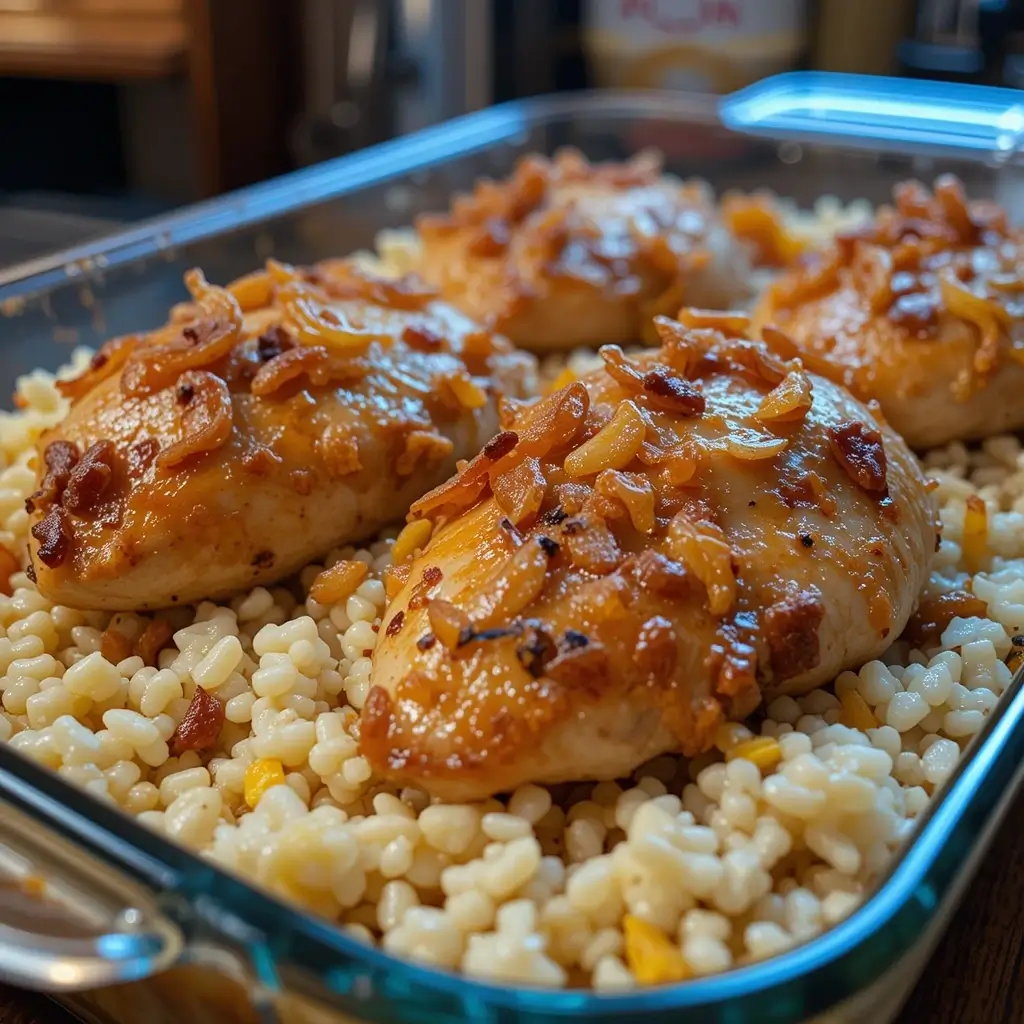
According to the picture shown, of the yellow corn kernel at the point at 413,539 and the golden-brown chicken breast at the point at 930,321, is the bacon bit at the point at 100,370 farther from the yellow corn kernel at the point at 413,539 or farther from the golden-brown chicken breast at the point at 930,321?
the golden-brown chicken breast at the point at 930,321

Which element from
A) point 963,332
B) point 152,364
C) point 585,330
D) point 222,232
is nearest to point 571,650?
point 152,364

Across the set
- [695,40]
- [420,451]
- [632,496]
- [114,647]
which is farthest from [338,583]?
[695,40]

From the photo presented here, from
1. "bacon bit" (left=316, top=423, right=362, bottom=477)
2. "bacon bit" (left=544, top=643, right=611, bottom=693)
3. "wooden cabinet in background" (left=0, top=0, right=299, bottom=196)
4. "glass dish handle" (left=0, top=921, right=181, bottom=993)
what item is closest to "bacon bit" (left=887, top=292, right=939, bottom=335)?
"bacon bit" (left=316, top=423, right=362, bottom=477)

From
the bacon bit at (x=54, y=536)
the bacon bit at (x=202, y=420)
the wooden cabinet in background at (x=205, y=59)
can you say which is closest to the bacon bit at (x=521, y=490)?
the bacon bit at (x=202, y=420)

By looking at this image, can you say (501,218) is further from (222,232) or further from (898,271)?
(898,271)

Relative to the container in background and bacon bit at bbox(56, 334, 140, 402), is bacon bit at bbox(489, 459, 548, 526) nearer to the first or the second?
bacon bit at bbox(56, 334, 140, 402)
